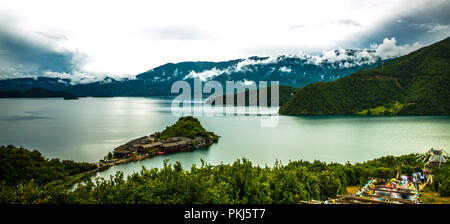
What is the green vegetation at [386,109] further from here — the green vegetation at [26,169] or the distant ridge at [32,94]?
the distant ridge at [32,94]

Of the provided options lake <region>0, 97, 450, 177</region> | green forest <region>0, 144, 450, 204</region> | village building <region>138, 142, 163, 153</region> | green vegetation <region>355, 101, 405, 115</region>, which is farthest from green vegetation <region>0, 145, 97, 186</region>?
green vegetation <region>355, 101, 405, 115</region>

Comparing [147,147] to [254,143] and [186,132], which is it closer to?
[186,132]

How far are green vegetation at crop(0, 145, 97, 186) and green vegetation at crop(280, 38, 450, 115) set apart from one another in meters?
47.5

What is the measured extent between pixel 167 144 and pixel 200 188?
18.7 metres

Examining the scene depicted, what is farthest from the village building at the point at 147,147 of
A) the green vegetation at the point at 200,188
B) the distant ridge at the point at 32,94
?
the distant ridge at the point at 32,94

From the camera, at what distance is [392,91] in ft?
206

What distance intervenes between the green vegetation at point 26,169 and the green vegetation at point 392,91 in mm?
47527

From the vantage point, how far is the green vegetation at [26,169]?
46.3 ft

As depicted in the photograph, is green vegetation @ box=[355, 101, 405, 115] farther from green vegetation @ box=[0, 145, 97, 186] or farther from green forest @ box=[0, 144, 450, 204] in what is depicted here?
green vegetation @ box=[0, 145, 97, 186]

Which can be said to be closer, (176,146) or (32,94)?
(176,146)

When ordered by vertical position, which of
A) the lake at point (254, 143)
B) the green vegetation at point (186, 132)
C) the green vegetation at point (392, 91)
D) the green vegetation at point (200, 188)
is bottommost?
the lake at point (254, 143)

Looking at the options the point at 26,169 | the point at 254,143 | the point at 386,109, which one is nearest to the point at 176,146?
the point at 254,143

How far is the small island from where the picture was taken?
21594 millimetres
